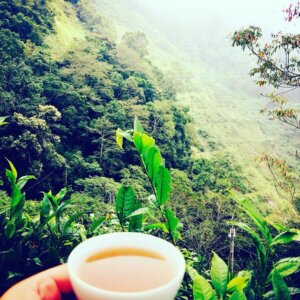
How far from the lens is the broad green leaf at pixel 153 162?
681 mm

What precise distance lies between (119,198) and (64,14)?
77.6 ft

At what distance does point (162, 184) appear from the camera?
0.69 m

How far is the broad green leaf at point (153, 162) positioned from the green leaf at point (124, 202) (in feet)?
0.19

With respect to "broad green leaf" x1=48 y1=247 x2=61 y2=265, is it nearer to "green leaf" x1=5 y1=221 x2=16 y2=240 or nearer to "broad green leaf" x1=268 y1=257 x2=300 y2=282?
"green leaf" x1=5 y1=221 x2=16 y2=240

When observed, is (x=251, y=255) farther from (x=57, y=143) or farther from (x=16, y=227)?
(x=16, y=227)

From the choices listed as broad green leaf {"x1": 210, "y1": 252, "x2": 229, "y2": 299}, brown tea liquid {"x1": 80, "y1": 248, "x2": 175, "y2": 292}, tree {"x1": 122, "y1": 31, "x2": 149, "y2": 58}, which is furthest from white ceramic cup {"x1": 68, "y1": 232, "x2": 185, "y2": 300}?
tree {"x1": 122, "y1": 31, "x2": 149, "y2": 58}

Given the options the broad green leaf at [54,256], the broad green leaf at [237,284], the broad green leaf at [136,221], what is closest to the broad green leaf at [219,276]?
the broad green leaf at [237,284]

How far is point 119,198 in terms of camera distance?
734mm

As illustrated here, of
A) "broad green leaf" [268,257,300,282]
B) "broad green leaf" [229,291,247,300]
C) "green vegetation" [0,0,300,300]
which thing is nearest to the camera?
"broad green leaf" [229,291,247,300]

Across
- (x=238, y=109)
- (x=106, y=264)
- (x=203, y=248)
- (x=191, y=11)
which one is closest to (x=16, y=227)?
(x=106, y=264)

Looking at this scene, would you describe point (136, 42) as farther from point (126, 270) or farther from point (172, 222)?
point (126, 270)

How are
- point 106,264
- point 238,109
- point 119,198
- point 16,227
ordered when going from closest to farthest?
point 106,264, point 119,198, point 16,227, point 238,109

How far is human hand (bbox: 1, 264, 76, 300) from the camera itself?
460 mm

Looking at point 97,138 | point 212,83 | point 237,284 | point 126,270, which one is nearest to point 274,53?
point 237,284
